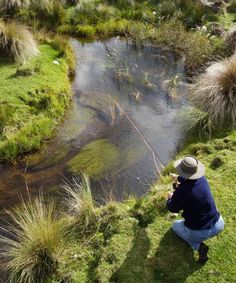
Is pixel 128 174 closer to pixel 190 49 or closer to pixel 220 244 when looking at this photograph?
pixel 220 244

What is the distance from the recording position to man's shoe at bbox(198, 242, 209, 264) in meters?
5.39

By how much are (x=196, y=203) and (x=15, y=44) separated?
309 inches

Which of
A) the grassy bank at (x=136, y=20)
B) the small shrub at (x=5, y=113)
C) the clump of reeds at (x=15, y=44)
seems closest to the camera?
the small shrub at (x=5, y=113)

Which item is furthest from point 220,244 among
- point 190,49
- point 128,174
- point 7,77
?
point 190,49

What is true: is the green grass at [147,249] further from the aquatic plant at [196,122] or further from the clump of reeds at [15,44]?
the clump of reeds at [15,44]

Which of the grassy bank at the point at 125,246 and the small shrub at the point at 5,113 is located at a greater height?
the small shrub at the point at 5,113

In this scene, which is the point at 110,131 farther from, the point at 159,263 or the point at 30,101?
the point at 159,263

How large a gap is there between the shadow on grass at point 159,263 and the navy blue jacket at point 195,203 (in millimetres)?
615

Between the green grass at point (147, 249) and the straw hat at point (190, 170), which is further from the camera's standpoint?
the green grass at point (147, 249)

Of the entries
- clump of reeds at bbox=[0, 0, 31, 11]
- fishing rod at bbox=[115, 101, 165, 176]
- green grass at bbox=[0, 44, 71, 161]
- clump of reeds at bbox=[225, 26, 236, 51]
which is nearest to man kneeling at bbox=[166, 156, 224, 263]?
fishing rod at bbox=[115, 101, 165, 176]

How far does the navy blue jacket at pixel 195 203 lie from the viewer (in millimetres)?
5008

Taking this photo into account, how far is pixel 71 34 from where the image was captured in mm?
14055

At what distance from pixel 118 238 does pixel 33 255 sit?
131cm

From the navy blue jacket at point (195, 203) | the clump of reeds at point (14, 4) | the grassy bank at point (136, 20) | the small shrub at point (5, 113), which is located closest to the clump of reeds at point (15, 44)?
the small shrub at point (5, 113)
